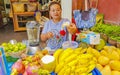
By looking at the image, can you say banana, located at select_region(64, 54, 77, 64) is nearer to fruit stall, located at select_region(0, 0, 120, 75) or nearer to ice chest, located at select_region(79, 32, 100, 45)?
fruit stall, located at select_region(0, 0, 120, 75)

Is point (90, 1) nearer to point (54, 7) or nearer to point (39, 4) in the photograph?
point (54, 7)

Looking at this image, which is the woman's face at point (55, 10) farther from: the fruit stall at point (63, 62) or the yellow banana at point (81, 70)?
the yellow banana at point (81, 70)

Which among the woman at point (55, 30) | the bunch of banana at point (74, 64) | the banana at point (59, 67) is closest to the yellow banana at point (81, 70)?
the bunch of banana at point (74, 64)

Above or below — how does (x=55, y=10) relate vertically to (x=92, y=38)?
above

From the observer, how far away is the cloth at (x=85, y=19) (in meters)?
2.44

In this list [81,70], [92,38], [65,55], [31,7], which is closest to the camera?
[81,70]

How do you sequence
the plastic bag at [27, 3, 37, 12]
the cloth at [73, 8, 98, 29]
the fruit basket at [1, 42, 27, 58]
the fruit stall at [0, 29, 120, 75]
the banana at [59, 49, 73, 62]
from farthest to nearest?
1. the plastic bag at [27, 3, 37, 12]
2. the cloth at [73, 8, 98, 29]
3. the fruit basket at [1, 42, 27, 58]
4. the banana at [59, 49, 73, 62]
5. the fruit stall at [0, 29, 120, 75]

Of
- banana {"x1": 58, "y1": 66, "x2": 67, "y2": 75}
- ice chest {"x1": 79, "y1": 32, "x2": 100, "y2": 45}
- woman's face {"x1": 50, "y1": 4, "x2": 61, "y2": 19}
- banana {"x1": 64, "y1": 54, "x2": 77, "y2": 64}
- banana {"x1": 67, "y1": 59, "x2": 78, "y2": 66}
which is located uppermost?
woman's face {"x1": 50, "y1": 4, "x2": 61, "y2": 19}

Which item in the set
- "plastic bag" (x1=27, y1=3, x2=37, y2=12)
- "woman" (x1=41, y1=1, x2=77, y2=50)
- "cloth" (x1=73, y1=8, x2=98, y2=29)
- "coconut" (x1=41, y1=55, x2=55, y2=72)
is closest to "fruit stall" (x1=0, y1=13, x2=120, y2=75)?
A: "coconut" (x1=41, y1=55, x2=55, y2=72)

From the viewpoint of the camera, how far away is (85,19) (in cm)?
250

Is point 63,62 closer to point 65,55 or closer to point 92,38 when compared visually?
point 65,55

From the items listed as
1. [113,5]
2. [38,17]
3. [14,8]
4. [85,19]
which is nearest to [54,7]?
[85,19]

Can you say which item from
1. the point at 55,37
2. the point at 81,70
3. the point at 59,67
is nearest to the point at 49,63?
the point at 59,67

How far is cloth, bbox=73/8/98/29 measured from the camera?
2.44 metres
